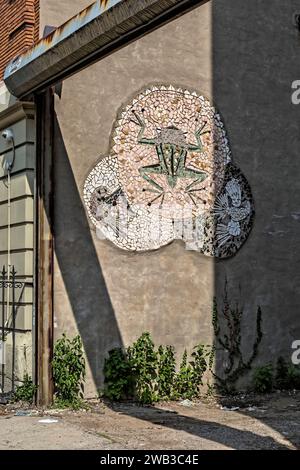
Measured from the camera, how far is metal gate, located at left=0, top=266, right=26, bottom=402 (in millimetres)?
10930

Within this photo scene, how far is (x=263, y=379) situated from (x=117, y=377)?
264 centimetres

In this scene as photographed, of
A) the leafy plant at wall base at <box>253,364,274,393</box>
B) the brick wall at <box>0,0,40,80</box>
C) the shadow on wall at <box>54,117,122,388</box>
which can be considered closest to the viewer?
the shadow on wall at <box>54,117,122,388</box>

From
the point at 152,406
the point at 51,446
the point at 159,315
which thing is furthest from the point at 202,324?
the point at 51,446

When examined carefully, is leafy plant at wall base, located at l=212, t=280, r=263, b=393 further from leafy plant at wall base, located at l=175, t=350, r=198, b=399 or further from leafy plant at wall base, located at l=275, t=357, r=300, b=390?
leafy plant at wall base, located at l=275, t=357, r=300, b=390

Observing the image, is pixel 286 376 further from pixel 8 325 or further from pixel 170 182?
pixel 8 325

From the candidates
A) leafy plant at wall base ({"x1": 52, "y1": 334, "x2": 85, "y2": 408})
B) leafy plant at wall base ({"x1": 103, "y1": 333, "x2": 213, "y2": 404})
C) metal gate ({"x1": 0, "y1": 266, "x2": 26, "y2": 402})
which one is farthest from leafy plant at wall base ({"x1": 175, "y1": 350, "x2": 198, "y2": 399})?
metal gate ({"x1": 0, "y1": 266, "x2": 26, "y2": 402})

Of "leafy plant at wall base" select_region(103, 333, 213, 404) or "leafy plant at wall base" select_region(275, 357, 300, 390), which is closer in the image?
"leafy plant at wall base" select_region(103, 333, 213, 404)

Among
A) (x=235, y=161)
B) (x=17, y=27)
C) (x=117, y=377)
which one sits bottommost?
(x=117, y=377)

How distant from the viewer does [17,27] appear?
1141cm

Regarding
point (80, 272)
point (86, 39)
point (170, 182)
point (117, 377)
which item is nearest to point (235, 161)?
point (170, 182)

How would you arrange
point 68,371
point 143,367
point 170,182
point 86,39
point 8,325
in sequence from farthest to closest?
point 170,182, point 8,325, point 143,367, point 68,371, point 86,39

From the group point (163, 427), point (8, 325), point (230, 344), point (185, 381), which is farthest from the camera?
point (230, 344)

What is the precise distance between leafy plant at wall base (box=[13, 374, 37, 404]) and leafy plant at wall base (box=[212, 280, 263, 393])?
3.03 meters

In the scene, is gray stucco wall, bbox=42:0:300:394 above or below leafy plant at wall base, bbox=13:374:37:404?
above
